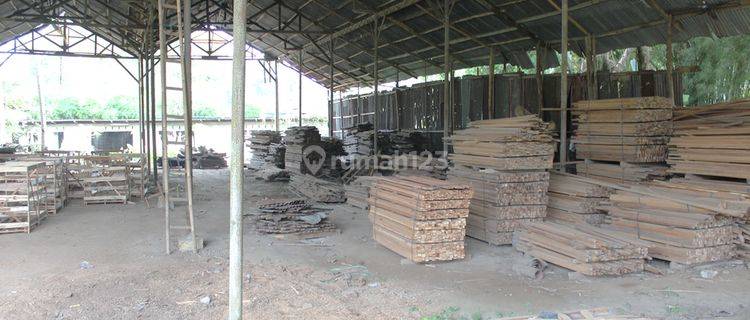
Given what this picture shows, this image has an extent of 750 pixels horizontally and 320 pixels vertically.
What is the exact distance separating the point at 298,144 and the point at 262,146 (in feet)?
15.8

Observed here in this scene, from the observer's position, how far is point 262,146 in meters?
23.6

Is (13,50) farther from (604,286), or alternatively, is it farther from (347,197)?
(604,286)

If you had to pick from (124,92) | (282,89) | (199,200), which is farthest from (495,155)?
(124,92)

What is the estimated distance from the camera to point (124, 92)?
170 ft

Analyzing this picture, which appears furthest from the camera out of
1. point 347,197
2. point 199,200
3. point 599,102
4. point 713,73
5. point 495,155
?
point 713,73

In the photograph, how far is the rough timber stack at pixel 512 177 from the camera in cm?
880

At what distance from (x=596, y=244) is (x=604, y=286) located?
53 cm

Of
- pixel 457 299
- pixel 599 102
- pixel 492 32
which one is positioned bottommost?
pixel 457 299

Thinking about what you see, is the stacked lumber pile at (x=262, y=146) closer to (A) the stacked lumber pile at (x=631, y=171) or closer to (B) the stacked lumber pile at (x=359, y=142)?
(B) the stacked lumber pile at (x=359, y=142)

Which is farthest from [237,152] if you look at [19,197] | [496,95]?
[496,95]

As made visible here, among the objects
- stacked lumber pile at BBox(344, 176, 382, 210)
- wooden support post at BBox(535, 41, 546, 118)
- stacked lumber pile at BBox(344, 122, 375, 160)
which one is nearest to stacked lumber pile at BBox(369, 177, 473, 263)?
stacked lumber pile at BBox(344, 176, 382, 210)

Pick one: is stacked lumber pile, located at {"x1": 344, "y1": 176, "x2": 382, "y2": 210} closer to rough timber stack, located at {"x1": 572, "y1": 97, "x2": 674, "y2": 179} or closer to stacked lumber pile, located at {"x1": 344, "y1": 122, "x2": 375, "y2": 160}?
rough timber stack, located at {"x1": 572, "y1": 97, "x2": 674, "y2": 179}

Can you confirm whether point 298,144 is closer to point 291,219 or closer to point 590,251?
point 291,219

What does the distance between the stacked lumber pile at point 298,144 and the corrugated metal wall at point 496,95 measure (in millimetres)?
4096
